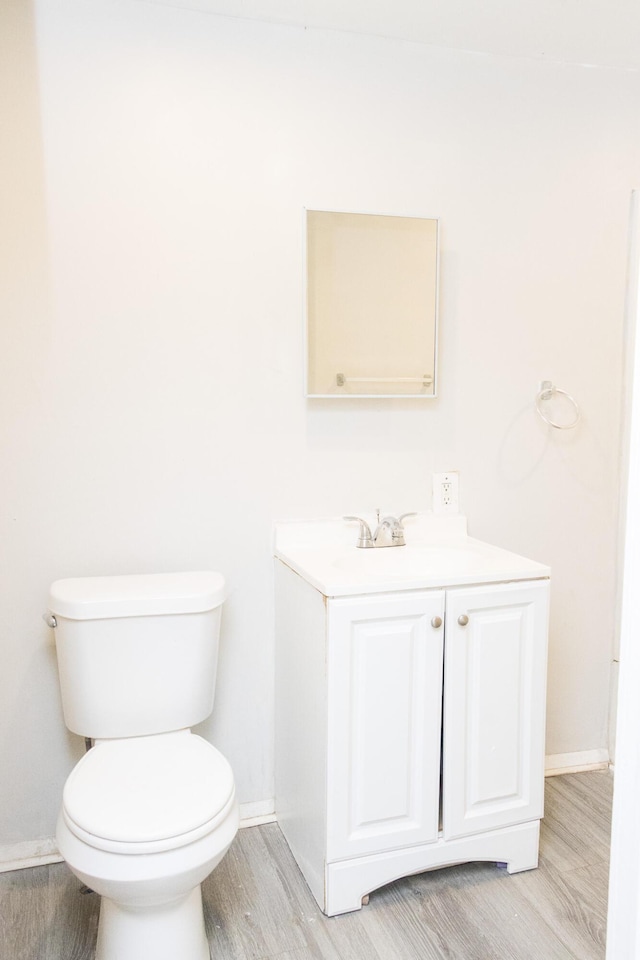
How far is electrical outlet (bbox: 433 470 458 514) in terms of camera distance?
7.74 ft

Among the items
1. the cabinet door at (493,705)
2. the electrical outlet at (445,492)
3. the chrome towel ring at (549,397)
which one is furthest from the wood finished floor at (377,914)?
the chrome towel ring at (549,397)

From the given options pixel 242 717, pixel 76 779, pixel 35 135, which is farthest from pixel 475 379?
pixel 76 779

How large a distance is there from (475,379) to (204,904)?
65.7 inches

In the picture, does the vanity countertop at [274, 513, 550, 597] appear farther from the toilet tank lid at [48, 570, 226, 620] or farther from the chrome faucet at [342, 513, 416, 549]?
the toilet tank lid at [48, 570, 226, 620]

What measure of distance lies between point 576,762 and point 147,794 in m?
1.64

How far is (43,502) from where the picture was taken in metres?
2.01

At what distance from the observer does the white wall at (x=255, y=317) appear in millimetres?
1985

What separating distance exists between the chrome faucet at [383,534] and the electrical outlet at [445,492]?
18 centimetres

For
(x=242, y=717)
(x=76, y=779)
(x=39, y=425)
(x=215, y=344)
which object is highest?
(x=215, y=344)

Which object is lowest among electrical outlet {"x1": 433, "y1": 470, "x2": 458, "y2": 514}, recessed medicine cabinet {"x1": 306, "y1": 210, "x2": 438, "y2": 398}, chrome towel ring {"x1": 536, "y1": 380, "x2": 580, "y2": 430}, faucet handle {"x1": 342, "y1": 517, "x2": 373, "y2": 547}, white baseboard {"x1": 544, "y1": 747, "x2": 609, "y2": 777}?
white baseboard {"x1": 544, "y1": 747, "x2": 609, "y2": 777}

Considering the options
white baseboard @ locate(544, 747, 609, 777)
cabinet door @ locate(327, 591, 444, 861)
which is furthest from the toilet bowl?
white baseboard @ locate(544, 747, 609, 777)

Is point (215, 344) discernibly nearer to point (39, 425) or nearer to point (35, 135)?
point (39, 425)

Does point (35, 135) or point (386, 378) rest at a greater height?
point (35, 135)

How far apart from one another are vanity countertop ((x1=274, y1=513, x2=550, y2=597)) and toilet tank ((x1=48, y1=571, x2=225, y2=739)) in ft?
1.04
